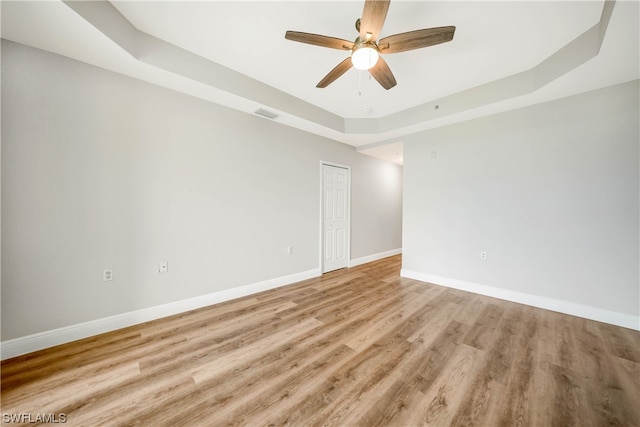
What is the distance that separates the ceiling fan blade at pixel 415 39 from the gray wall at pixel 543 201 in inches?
89.6

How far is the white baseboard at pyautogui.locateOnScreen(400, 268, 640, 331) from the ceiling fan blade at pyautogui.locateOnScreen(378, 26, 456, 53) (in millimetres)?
3282

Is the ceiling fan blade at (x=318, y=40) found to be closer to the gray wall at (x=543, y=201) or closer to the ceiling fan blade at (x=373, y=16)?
the ceiling fan blade at (x=373, y=16)

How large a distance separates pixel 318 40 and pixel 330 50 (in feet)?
2.07

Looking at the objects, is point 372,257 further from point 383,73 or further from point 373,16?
point 373,16

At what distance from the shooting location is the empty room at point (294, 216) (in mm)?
1580

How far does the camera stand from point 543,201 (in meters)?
2.89

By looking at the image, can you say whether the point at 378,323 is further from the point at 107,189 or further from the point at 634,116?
the point at 634,116

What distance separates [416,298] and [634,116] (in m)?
3.10

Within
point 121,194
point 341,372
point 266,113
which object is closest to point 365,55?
point 266,113

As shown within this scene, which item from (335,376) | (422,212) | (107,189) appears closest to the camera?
(335,376)

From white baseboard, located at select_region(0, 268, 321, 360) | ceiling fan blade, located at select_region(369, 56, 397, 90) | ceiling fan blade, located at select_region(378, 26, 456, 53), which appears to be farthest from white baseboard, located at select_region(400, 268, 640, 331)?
ceiling fan blade, located at select_region(378, 26, 456, 53)

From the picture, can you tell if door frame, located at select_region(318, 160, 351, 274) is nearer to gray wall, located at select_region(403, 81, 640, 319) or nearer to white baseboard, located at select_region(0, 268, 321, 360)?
white baseboard, located at select_region(0, 268, 321, 360)

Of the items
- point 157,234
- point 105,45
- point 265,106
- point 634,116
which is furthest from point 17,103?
point 634,116

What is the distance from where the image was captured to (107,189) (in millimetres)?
2260
